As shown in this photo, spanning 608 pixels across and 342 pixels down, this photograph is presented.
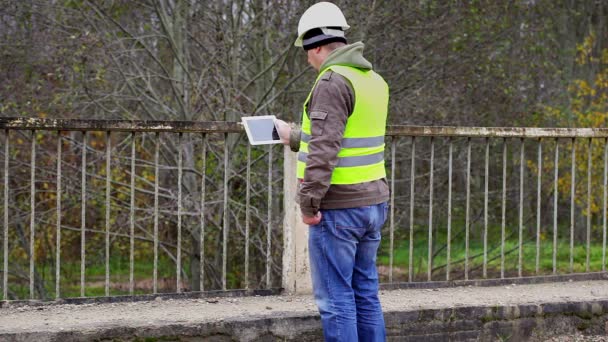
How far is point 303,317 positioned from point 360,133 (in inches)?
58.1

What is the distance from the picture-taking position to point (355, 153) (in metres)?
4.36

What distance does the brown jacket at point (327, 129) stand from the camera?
13.7ft

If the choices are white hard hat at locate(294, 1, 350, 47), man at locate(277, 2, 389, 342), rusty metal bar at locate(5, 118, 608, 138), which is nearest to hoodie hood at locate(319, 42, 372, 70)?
man at locate(277, 2, 389, 342)

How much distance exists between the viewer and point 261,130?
4867mm

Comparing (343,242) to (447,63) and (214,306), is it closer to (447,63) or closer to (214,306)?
(214,306)

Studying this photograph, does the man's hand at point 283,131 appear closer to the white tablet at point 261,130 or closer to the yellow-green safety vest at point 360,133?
the white tablet at point 261,130

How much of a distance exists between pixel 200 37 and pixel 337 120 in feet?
25.0

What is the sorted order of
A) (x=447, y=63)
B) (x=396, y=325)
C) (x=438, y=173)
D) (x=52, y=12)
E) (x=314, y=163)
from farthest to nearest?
(x=438, y=173)
(x=447, y=63)
(x=52, y=12)
(x=396, y=325)
(x=314, y=163)

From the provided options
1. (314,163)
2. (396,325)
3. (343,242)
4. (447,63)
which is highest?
(447,63)

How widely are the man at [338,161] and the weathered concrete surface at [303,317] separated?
0.94 meters

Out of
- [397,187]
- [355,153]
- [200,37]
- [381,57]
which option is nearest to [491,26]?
[381,57]

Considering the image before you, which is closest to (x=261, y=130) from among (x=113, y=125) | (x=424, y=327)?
(x=113, y=125)

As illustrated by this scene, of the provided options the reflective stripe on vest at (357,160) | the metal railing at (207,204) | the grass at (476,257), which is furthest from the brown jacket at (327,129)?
the grass at (476,257)

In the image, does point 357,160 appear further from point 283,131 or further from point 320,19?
point 320,19
